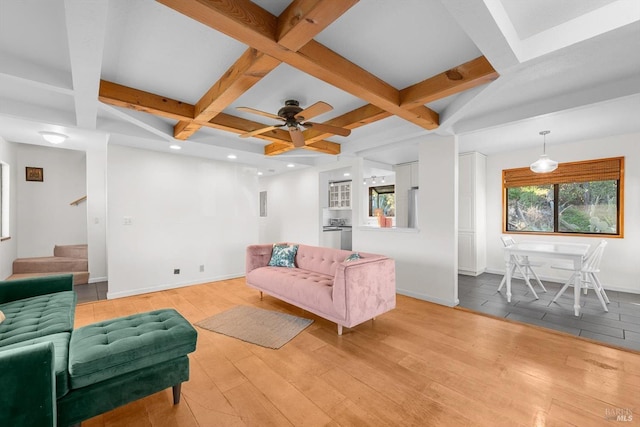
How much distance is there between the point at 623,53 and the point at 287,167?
16.6ft

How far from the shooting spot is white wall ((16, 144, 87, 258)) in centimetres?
515

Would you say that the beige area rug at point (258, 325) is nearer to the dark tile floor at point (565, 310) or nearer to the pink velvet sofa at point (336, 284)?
the pink velvet sofa at point (336, 284)

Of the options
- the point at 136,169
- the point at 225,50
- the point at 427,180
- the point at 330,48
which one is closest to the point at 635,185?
the point at 427,180

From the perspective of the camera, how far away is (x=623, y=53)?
198 centimetres

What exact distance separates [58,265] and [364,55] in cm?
612

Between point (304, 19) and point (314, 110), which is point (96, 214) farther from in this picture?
point (304, 19)

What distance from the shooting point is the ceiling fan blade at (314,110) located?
2.32 m

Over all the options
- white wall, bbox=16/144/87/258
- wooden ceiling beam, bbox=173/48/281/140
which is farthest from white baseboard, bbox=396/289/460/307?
white wall, bbox=16/144/87/258

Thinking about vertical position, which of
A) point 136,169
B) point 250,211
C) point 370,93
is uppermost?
point 370,93

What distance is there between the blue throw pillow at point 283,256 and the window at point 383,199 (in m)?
4.76

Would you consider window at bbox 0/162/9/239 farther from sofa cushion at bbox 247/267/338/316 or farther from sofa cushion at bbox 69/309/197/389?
sofa cushion at bbox 69/309/197/389

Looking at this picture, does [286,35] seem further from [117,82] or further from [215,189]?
[215,189]

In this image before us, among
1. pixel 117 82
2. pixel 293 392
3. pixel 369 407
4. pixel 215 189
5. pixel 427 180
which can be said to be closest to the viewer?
pixel 369 407

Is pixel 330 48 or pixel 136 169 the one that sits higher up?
pixel 330 48
